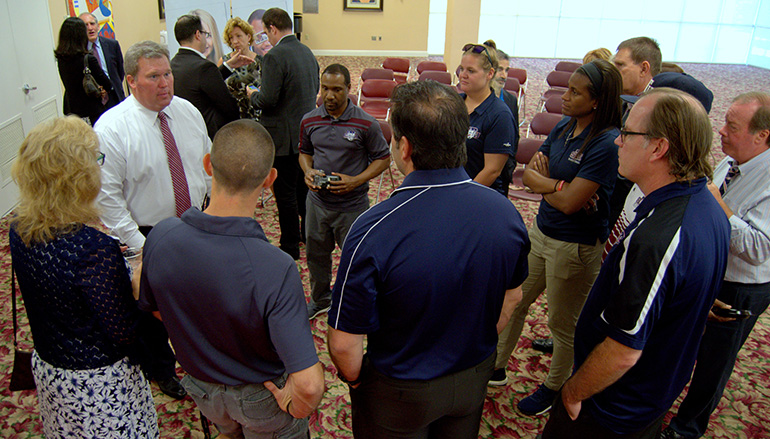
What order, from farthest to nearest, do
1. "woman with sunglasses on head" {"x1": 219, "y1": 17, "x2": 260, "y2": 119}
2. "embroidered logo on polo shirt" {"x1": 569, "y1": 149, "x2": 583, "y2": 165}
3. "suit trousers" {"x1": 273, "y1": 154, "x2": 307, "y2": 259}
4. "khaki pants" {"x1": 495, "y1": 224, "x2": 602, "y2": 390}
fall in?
1. "woman with sunglasses on head" {"x1": 219, "y1": 17, "x2": 260, "y2": 119}
2. "suit trousers" {"x1": 273, "y1": 154, "x2": 307, "y2": 259}
3. "khaki pants" {"x1": 495, "y1": 224, "x2": 602, "y2": 390}
4. "embroidered logo on polo shirt" {"x1": 569, "y1": 149, "x2": 583, "y2": 165}

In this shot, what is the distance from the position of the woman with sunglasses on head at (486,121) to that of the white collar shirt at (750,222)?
1070mm

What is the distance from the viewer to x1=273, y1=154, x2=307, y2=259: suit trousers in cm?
405

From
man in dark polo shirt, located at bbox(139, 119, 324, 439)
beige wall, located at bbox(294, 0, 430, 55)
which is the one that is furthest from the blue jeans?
beige wall, located at bbox(294, 0, 430, 55)

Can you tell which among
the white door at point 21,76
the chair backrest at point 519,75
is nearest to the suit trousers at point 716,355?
the white door at point 21,76

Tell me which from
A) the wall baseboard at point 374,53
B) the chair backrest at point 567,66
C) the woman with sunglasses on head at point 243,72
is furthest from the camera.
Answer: the wall baseboard at point 374,53

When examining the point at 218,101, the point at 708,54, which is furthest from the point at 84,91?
the point at 708,54

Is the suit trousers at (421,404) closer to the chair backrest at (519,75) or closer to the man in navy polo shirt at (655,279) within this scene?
the man in navy polo shirt at (655,279)

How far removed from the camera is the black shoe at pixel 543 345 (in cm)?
329

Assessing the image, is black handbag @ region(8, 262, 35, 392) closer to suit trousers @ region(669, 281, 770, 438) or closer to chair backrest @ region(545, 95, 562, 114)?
suit trousers @ region(669, 281, 770, 438)

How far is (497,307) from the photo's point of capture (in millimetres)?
1566

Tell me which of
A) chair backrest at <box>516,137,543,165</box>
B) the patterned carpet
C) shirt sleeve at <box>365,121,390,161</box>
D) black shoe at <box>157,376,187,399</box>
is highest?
shirt sleeve at <box>365,121,390,161</box>

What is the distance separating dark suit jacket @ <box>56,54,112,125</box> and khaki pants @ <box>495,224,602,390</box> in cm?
448

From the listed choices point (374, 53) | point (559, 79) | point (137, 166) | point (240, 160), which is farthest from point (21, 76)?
point (374, 53)

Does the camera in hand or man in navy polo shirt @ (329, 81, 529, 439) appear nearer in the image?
man in navy polo shirt @ (329, 81, 529, 439)
